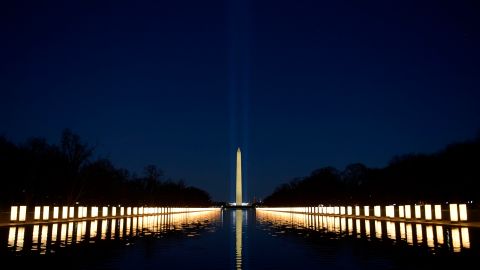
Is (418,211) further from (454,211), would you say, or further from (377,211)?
(377,211)

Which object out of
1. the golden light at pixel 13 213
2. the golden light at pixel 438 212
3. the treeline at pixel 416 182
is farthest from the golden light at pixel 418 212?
the golden light at pixel 13 213

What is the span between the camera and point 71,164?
60.4 metres

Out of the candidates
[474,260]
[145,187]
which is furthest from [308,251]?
[145,187]

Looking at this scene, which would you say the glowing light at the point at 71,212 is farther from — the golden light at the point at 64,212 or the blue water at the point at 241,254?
the blue water at the point at 241,254

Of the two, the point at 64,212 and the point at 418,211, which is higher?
the point at 64,212

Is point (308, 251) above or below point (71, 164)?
below

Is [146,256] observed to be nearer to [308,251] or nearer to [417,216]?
[308,251]

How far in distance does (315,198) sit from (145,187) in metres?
43.4

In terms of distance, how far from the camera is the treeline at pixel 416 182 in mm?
63406

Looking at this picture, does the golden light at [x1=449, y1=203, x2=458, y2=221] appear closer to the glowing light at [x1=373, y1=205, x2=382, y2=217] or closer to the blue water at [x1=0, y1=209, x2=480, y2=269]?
the blue water at [x1=0, y1=209, x2=480, y2=269]

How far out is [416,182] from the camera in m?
79.4

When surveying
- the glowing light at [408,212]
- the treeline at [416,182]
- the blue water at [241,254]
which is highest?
the treeline at [416,182]

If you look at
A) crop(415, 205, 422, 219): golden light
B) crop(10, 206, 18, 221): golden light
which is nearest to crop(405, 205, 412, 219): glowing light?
crop(415, 205, 422, 219): golden light

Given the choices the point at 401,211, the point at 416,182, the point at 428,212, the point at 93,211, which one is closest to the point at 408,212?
the point at 401,211
